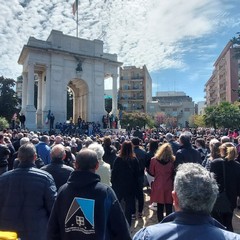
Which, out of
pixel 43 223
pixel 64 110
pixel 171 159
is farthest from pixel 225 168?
pixel 64 110

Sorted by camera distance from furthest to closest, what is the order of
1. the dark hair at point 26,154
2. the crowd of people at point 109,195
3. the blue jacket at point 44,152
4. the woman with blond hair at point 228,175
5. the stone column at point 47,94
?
the stone column at point 47,94, the blue jacket at point 44,152, the woman with blond hair at point 228,175, the dark hair at point 26,154, the crowd of people at point 109,195

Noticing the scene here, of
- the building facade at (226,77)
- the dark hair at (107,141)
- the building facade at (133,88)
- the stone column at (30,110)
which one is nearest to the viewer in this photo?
the dark hair at (107,141)

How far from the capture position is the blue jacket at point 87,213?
113 inches

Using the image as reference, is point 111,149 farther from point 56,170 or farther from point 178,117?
point 178,117

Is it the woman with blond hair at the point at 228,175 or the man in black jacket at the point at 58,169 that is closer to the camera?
the man in black jacket at the point at 58,169

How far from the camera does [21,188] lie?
374cm

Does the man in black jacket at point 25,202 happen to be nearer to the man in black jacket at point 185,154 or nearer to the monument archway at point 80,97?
the man in black jacket at point 185,154

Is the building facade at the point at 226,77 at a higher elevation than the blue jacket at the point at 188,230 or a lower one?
higher

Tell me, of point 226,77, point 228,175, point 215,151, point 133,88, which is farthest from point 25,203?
point 133,88

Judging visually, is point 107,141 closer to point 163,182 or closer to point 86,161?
point 163,182

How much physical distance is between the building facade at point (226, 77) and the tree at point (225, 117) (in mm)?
25651

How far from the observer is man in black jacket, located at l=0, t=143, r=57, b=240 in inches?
146

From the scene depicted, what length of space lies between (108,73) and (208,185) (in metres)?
39.8

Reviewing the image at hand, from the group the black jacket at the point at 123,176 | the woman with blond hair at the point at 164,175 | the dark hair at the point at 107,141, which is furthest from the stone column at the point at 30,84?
the woman with blond hair at the point at 164,175
